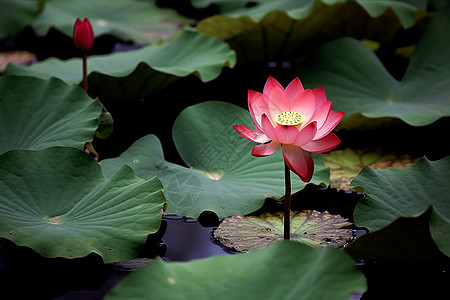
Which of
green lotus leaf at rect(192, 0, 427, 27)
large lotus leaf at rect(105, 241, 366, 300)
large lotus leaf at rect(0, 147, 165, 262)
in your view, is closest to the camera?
large lotus leaf at rect(105, 241, 366, 300)

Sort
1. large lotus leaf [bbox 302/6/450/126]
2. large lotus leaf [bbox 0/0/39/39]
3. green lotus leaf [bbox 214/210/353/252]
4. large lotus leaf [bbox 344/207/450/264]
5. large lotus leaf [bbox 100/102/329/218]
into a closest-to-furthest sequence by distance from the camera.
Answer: large lotus leaf [bbox 344/207/450/264]
green lotus leaf [bbox 214/210/353/252]
large lotus leaf [bbox 100/102/329/218]
large lotus leaf [bbox 302/6/450/126]
large lotus leaf [bbox 0/0/39/39]

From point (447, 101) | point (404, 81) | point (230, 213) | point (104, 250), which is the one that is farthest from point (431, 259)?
point (404, 81)

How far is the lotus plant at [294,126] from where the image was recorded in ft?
3.52

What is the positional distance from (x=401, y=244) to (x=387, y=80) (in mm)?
1065

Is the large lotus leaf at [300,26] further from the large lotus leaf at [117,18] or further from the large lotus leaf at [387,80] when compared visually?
the large lotus leaf at [117,18]

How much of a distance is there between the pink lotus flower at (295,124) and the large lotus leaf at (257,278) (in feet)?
0.66

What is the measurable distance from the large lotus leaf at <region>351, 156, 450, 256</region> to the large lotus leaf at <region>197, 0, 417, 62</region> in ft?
3.16

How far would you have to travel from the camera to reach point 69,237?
1.17 m

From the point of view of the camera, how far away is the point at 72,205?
1.29 meters

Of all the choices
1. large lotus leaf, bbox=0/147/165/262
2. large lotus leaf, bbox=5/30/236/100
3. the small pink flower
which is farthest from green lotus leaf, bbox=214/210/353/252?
the small pink flower

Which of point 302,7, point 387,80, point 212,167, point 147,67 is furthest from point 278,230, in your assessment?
point 302,7

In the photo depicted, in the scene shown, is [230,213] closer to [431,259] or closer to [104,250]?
[104,250]

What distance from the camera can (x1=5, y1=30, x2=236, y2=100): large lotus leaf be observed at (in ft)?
6.23

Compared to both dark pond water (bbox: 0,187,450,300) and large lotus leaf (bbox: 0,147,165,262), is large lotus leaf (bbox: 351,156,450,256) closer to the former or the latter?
dark pond water (bbox: 0,187,450,300)
